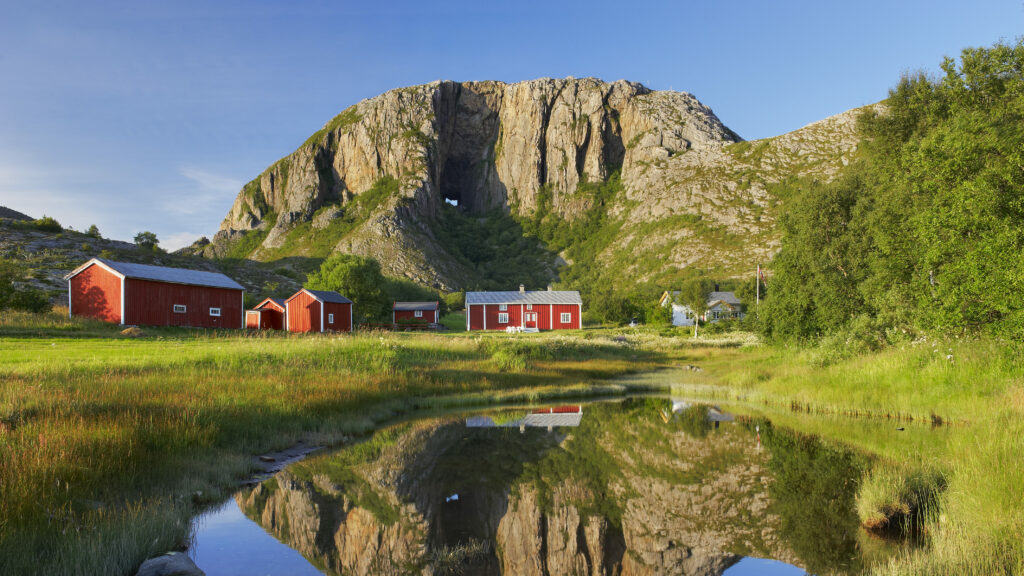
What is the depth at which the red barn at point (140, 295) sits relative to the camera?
39.0 metres

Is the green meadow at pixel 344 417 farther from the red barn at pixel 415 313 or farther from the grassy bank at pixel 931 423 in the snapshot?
the red barn at pixel 415 313

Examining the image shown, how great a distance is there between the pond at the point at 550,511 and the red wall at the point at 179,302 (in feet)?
111

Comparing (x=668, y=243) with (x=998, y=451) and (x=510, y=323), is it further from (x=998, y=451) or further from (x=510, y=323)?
(x=998, y=451)

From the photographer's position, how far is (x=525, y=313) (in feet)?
251

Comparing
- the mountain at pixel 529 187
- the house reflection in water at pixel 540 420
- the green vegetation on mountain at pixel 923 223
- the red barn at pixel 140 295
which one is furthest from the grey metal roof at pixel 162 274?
the mountain at pixel 529 187

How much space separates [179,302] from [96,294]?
507cm

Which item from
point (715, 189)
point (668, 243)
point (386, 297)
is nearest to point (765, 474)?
point (386, 297)

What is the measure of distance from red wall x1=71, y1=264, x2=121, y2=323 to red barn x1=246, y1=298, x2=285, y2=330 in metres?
17.3

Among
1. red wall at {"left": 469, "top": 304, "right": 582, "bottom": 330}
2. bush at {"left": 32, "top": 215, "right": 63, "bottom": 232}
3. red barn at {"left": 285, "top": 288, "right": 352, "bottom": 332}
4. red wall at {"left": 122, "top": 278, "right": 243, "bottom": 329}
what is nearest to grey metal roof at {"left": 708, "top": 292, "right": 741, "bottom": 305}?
red wall at {"left": 469, "top": 304, "right": 582, "bottom": 330}

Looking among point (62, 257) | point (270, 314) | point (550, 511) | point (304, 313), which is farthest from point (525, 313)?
point (550, 511)

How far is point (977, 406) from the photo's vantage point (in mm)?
14180

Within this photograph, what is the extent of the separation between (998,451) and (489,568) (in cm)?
789

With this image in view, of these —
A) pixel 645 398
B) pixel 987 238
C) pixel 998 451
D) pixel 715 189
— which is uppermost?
pixel 715 189

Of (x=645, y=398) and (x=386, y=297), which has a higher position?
(x=386, y=297)
